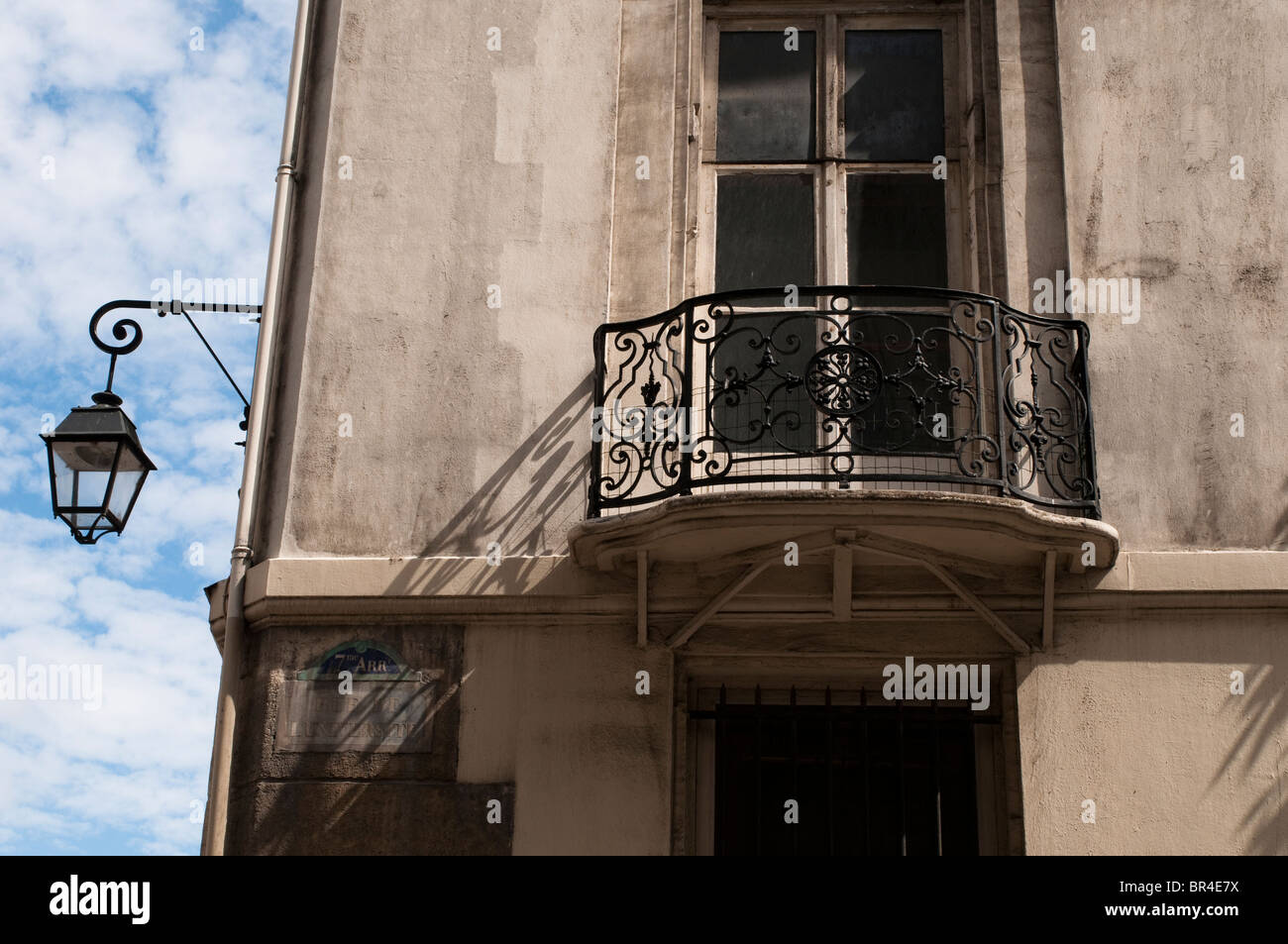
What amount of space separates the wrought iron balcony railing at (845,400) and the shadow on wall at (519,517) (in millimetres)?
180

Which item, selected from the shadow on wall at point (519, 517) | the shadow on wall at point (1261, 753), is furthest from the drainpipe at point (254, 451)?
the shadow on wall at point (1261, 753)

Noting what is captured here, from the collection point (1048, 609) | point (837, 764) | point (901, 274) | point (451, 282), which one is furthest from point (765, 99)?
point (837, 764)

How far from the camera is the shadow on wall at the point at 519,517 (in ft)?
26.7

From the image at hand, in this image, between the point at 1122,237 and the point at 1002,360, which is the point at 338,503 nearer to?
the point at 1002,360

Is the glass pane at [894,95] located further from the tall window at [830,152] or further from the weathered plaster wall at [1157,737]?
the weathered plaster wall at [1157,737]

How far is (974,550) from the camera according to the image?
25.7 feet

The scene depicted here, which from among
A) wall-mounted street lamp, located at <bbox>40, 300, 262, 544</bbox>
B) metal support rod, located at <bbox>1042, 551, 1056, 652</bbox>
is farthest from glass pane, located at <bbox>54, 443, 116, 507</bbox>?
metal support rod, located at <bbox>1042, 551, 1056, 652</bbox>

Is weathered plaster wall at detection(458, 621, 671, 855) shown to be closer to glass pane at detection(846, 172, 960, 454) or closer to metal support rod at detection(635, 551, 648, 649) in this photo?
metal support rod at detection(635, 551, 648, 649)

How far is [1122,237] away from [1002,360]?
1.06 meters

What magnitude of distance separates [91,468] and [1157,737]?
5.28 meters

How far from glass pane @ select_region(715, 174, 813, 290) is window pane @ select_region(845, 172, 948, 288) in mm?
248

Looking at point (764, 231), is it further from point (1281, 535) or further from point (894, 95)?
point (1281, 535)

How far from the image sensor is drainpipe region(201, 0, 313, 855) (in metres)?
7.95
